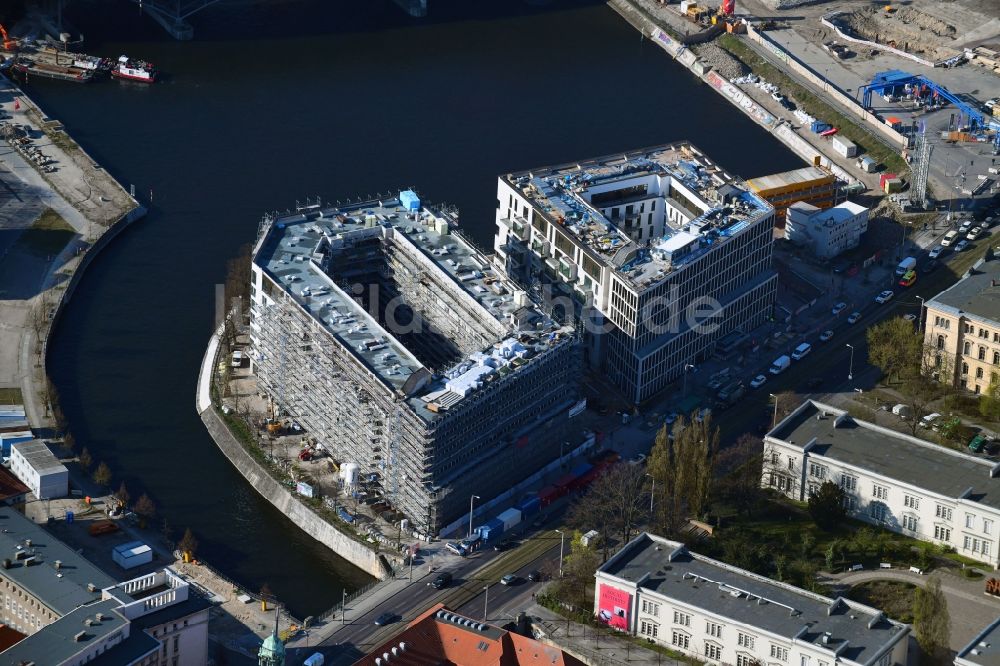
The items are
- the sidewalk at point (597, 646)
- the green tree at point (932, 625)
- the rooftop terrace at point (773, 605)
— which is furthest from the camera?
the sidewalk at point (597, 646)

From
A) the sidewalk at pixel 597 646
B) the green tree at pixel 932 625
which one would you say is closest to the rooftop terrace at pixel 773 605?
the green tree at pixel 932 625

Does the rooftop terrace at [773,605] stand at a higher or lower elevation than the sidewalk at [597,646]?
higher

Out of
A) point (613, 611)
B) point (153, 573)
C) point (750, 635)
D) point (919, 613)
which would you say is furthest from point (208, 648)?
point (919, 613)

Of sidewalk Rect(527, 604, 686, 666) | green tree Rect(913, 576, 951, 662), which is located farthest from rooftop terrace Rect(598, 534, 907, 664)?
sidewalk Rect(527, 604, 686, 666)

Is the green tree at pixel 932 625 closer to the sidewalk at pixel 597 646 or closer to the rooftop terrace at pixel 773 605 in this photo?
the rooftop terrace at pixel 773 605

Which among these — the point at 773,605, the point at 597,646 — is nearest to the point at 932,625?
the point at 773,605

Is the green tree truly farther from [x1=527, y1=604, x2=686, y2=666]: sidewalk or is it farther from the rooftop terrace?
[x1=527, y1=604, x2=686, y2=666]: sidewalk
